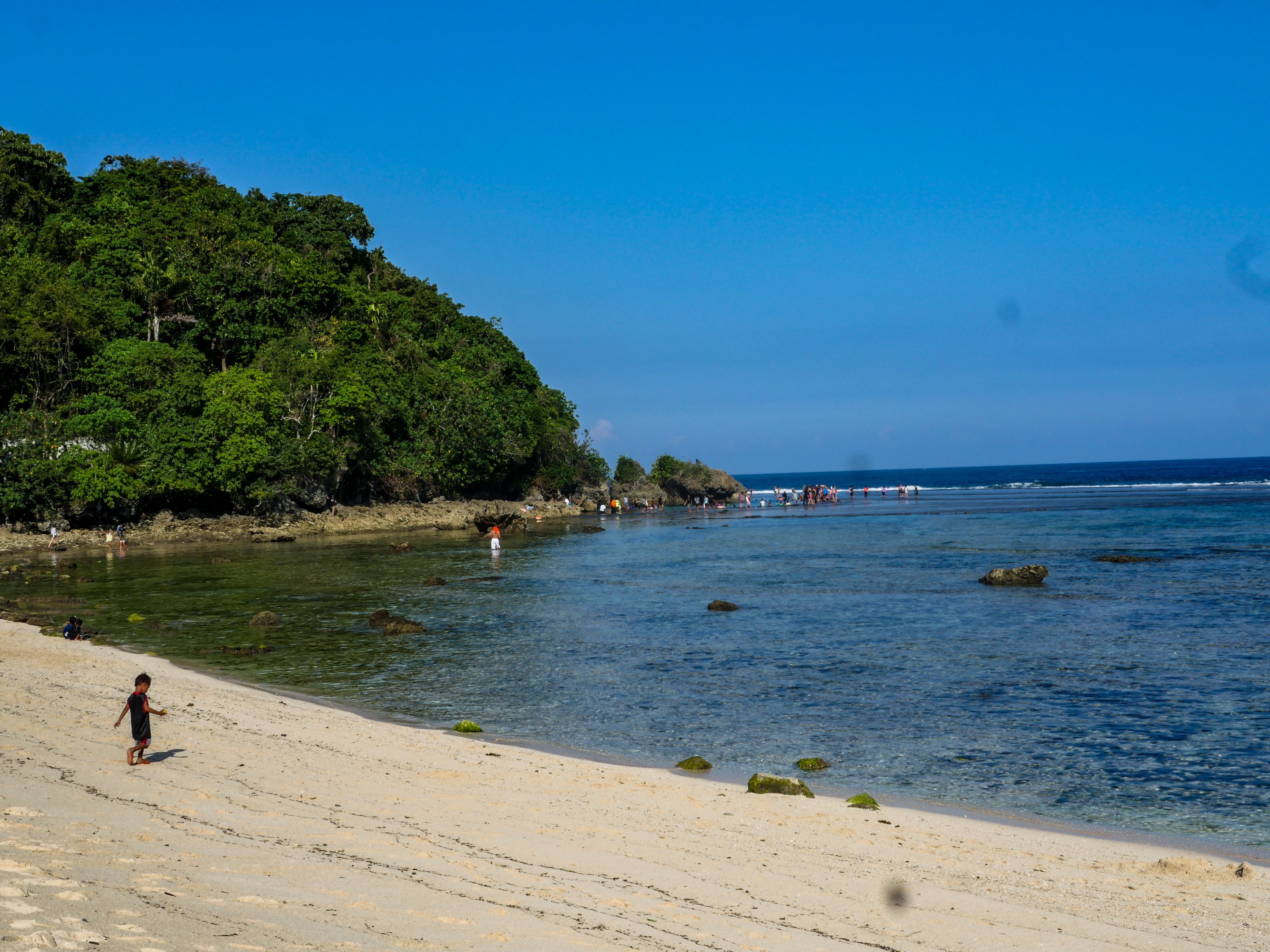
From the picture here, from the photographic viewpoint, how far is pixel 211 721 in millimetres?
13453

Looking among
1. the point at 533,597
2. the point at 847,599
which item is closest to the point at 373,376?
the point at 533,597

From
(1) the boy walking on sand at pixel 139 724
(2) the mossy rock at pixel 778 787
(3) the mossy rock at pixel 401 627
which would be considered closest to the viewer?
(2) the mossy rock at pixel 778 787

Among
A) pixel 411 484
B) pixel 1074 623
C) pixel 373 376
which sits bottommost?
pixel 1074 623

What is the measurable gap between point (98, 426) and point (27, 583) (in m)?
20.0

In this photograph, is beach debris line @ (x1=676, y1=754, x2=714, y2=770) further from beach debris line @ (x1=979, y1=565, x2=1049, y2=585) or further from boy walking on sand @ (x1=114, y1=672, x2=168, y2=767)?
beach debris line @ (x1=979, y1=565, x2=1049, y2=585)

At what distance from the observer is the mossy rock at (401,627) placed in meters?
23.2

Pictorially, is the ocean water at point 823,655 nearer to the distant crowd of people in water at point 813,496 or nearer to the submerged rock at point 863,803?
the submerged rock at point 863,803

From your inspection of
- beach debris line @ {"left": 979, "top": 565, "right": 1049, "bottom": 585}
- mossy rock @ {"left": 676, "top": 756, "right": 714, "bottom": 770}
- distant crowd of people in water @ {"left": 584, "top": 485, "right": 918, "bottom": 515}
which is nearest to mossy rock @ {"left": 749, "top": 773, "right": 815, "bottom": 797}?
mossy rock @ {"left": 676, "top": 756, "right": 714, "bottom": 770}

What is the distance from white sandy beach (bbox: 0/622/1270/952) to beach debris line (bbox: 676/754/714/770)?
1.35ft

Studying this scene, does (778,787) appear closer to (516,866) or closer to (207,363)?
(516,866)

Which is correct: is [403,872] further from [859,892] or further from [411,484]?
[411,484]

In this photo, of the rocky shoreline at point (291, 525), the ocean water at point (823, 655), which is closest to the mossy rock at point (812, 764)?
the ocean water at point (823, 655)

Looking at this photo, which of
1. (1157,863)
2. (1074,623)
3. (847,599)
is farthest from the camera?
(847,599)

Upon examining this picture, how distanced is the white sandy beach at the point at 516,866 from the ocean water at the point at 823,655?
200cm
